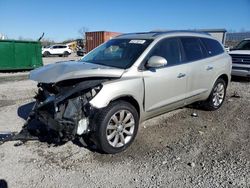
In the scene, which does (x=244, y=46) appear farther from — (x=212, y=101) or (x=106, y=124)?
(x=106, y=124)

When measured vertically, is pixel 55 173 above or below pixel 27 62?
below

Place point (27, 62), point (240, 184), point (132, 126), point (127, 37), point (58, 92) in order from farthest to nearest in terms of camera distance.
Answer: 1. point (27, 62)
2. point (127, 37)
3. point (132, 126)
4. point (58, 92)
5. point (240, 184)

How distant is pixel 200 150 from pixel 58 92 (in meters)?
2.42

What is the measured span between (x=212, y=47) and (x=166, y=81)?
2.09 meters

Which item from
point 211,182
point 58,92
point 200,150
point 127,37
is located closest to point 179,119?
→ point 200,150

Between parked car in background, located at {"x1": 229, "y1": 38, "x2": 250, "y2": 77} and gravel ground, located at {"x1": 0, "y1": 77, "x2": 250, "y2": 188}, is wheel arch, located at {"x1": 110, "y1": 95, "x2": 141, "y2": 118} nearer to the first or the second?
gravel ground, located at {"x1": 0, "y1": 77, "x2": 250, "y2": 188}

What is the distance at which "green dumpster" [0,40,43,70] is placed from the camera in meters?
14.1

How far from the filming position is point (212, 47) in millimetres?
6098

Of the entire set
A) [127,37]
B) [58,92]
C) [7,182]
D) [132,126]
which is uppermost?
[127,37]

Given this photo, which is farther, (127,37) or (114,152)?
(127,37)

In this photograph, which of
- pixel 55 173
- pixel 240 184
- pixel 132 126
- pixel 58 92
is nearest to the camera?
pixel 240 184

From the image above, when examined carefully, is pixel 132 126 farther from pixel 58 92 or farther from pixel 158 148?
pixel 58 92

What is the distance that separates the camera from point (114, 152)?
4.09 meters

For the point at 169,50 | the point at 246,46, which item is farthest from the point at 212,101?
the point at 246,46
